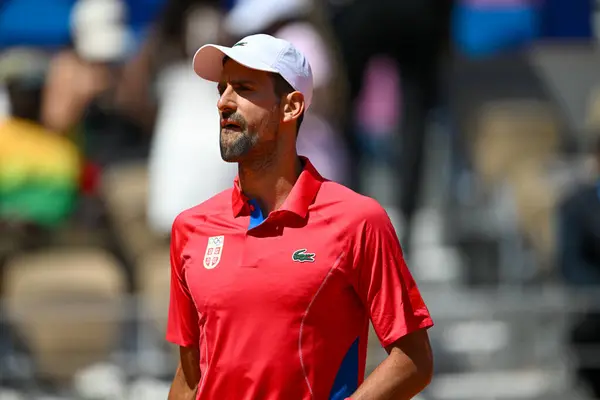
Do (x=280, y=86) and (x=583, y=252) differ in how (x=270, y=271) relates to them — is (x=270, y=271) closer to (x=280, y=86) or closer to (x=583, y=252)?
(x=280, y=86)

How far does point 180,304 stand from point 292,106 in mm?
699

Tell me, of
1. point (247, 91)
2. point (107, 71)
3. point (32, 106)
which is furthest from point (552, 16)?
point (247, 91)

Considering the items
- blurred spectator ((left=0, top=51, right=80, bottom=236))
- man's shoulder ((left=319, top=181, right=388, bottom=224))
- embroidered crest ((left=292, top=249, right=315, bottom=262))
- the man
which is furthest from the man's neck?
blurred spectator ((left=0, top=51, right=80, bottom=236))

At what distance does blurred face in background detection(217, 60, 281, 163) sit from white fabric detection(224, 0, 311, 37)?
4.41 meters

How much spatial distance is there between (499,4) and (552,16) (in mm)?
677

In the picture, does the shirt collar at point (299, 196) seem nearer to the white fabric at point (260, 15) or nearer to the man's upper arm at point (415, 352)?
the man's upper arm at point (415, 352)

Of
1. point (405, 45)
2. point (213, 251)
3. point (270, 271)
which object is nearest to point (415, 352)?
point (270, 271)

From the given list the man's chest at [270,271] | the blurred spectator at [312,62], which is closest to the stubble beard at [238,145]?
the man's chest at [270,271]

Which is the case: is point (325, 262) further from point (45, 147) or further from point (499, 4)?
point (499, 4)

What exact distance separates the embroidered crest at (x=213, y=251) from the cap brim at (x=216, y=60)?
1.64 feet

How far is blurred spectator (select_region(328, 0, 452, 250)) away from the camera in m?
9.97

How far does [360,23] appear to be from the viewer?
32.9 ft

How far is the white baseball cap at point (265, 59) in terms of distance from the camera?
430 cm

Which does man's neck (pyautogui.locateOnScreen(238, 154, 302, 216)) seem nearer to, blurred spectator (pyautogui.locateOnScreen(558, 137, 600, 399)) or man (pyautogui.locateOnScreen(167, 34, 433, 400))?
man (pyautogui.locateOnScreen(167, 34, 433, 400))
